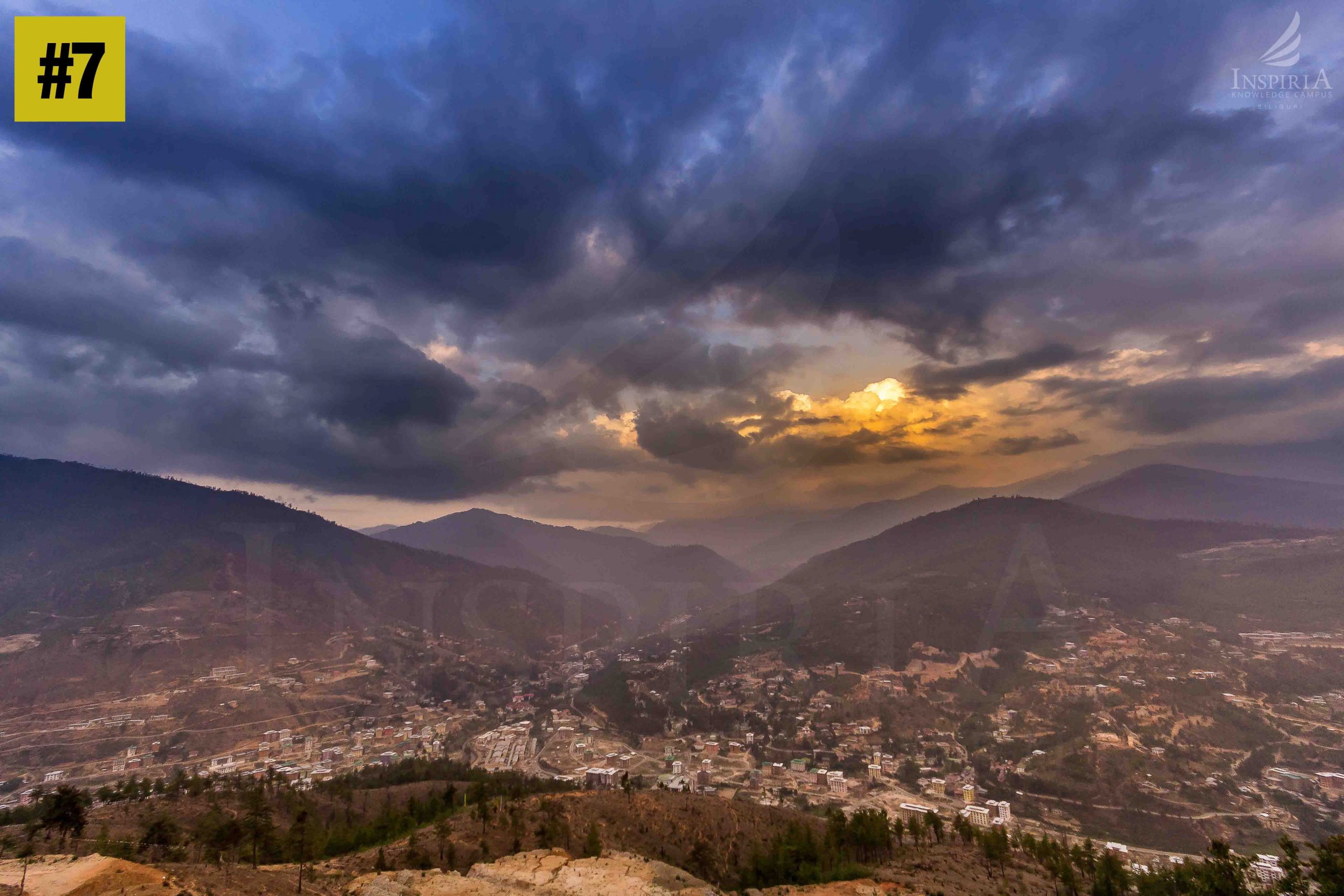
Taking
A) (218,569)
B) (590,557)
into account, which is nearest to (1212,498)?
(590,557)

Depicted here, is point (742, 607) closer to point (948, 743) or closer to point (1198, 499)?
point (948, 743)

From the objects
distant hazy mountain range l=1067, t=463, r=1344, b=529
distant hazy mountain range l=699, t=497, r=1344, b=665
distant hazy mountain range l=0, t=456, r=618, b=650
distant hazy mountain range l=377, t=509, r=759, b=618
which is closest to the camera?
distant hazy mountain range l=699, t=497, r=1344, b=665

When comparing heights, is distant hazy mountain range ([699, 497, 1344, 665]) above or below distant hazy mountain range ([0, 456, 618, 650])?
below

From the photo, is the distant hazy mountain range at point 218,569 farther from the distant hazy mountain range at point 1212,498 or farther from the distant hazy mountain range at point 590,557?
the distant hazy mountain range at point 1212,498

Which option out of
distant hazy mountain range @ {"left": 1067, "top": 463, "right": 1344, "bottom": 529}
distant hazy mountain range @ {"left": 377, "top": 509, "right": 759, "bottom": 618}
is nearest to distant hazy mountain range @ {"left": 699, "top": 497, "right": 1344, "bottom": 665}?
distant hazy mountain range @ {"left": 1067, "top": 463, "right": 1344, "bottom": 529}

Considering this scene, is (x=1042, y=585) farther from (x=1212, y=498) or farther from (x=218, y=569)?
(x=218, y=569)

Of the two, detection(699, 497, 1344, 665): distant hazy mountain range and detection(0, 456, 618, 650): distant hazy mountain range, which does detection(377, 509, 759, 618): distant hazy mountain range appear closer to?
detection(0, 456, 618, 650): distant hazy mountain range

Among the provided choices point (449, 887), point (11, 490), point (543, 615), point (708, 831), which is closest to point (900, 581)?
point (543, 615)
